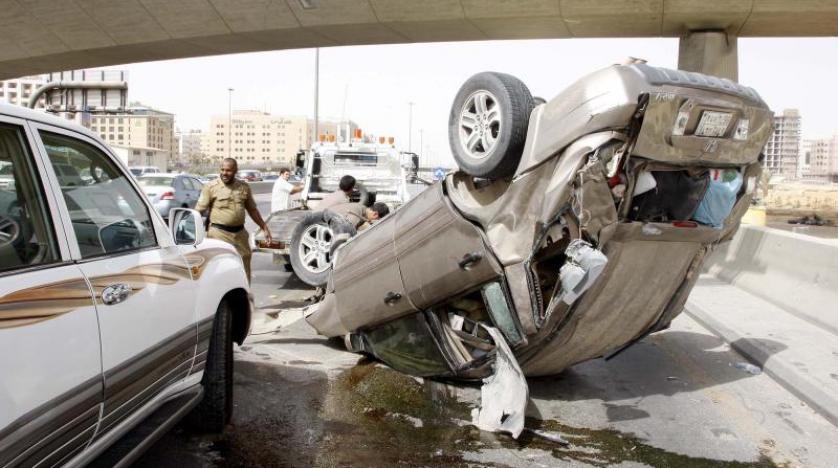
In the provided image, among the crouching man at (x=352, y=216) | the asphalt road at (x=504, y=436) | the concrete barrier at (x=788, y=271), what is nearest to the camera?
the asphalt road at (x=504, y=436)

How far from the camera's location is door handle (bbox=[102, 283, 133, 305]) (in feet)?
9.52

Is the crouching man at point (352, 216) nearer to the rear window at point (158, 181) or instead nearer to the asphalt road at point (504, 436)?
the asphalt road at point (504, 436)

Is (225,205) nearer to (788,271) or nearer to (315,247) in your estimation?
(315,247)

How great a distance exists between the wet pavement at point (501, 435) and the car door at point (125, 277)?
892 millimetres

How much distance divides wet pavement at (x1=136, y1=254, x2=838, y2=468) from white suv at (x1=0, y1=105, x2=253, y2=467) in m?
0.77

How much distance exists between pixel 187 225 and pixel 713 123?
3146 mm

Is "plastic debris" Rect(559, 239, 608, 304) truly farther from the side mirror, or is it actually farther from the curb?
the curb

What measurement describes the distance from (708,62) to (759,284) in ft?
34.6

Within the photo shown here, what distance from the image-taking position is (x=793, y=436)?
16.3ft

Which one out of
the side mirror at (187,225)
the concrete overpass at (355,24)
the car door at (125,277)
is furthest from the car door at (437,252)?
the concrete overpass at (355,24)

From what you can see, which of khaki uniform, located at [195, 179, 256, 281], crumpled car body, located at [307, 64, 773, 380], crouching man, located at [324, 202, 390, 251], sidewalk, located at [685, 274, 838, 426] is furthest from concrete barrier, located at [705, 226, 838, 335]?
khaki uniform, located at [195, 179, 256, 281]

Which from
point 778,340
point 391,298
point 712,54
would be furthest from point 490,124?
point 712,54

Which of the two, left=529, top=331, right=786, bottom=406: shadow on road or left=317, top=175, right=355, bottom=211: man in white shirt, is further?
left=317, top=175, right=355, bottom=211: man in white shirt

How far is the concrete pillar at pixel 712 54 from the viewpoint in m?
19.1
